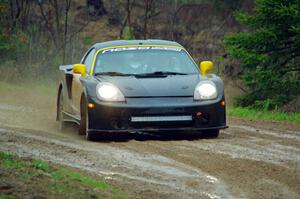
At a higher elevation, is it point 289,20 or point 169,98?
point 289,20

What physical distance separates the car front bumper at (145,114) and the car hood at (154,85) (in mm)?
81

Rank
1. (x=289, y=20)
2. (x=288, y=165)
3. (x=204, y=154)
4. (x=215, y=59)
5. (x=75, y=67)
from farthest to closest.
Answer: (x=215, y=59) → (x=289, y=20) → (x=75, y=67) → (x=204, y=154) → (x=288, y=165)

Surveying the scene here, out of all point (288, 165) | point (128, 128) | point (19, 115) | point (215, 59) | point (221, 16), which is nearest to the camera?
point (288, 165)

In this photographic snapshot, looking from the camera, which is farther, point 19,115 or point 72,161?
point 19,115

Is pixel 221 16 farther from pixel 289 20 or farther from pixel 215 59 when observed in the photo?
pixel 289 20

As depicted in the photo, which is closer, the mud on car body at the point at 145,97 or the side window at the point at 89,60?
the mud on car body at the point at 145,97

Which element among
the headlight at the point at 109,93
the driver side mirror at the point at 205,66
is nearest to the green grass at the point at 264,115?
the driver side mirror at the point at 205,66

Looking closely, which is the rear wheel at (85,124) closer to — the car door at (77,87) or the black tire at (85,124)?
the black tire at (85,124)

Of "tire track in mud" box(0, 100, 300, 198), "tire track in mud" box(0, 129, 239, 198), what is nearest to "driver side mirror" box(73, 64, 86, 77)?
"tire track in mud" box(0, 100, 300, 198)

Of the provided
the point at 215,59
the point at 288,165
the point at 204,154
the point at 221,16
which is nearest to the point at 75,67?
the point at 204,154

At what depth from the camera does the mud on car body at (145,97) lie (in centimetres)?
1199

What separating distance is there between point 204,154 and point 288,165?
1170mm

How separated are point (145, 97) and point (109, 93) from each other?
0.48m

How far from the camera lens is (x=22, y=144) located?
1101 centimetres
